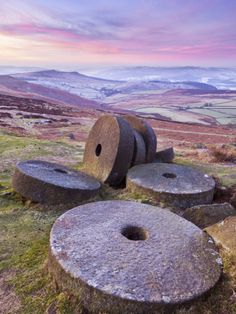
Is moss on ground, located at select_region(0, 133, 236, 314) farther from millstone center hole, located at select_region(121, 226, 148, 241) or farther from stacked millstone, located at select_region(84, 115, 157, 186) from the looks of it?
millstone center hole, located at select_region(121, 226, 148, 241)

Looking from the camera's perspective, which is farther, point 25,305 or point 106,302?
point 25,305

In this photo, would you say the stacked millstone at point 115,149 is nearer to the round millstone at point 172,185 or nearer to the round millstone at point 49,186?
the round millstone at point 172,185

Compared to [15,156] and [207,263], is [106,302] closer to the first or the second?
[207,263]

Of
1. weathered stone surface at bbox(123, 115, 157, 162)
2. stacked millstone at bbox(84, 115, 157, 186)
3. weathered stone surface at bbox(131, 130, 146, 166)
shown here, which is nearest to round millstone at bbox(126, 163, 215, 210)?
weathered stone surface at bbox(131, 130, 146, 166)

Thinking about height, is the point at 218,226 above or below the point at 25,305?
above

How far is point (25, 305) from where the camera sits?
16.0ft

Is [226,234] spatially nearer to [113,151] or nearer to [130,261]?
[130,261]

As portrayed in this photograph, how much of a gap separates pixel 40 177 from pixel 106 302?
447cm

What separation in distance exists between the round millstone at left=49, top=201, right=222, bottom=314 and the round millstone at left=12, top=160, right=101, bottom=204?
1603 mm

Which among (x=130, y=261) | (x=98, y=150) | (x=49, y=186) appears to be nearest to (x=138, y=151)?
(x=98, y=150)

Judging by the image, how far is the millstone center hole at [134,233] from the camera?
6.17 meters

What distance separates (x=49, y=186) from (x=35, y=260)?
7.90 ft

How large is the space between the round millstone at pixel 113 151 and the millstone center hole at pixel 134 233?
140 inches

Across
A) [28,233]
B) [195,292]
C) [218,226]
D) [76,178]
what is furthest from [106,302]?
[76,178]
